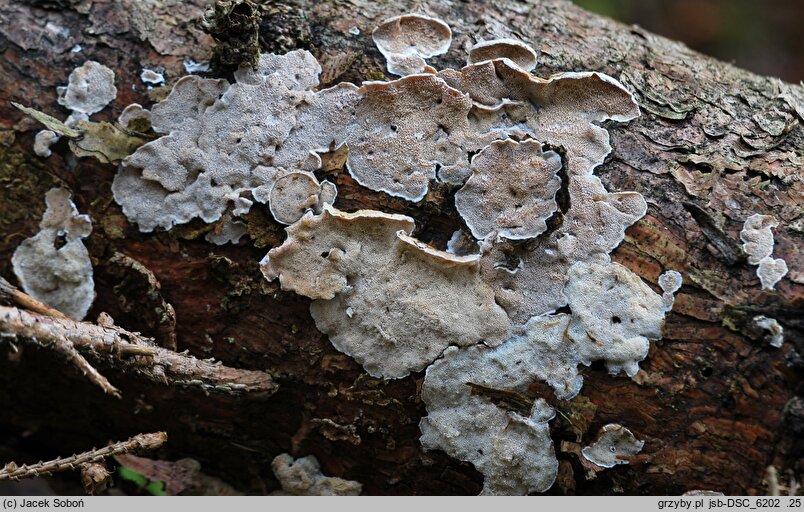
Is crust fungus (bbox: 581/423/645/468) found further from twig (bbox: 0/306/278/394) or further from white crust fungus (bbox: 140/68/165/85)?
white crust fungus (bbox: 140/68/165/85)

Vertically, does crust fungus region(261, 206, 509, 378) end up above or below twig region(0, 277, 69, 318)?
above

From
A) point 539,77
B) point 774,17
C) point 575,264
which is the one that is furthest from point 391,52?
point 774,17

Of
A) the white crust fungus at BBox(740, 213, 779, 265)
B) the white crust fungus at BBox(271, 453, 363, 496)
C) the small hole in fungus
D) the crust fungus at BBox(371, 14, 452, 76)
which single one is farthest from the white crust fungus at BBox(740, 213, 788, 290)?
the small hole in fungus

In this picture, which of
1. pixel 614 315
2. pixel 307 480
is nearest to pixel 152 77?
pixel 307 480

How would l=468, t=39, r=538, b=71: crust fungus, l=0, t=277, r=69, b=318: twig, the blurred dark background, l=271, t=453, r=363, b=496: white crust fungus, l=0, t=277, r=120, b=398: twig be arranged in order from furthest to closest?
→ 1. the blurred dark background
2. l=271, t=453, r=363, b=496: white crust fungus
3. l=468, t=39, r=538, b=71: crust fungus
4. l=0, t=277, r=69, b=318: twig
5. l=0, t=277, r=120, b=398: twig

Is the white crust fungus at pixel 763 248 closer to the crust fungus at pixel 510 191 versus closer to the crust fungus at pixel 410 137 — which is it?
the crust fungus at pixel 510 191

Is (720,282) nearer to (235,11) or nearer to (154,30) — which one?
(235,11)
